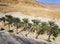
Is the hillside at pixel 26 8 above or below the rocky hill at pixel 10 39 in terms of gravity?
below

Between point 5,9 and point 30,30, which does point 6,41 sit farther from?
point 5,9

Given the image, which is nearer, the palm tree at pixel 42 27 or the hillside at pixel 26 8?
the palm tree at pixel 42 27

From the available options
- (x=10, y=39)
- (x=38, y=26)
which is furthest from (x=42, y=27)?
(x=10, y=39)

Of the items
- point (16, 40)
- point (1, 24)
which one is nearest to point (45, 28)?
point (1, 24)

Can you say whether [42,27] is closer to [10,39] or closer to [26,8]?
[10,39]

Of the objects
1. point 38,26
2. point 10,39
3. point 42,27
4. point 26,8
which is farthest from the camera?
point 26,8

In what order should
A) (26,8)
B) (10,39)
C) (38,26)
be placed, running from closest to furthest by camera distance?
(10,39)
(38,26)
(26,8)

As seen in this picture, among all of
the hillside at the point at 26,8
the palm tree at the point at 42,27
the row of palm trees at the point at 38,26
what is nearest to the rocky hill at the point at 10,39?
the palm tree at the point at 42,27

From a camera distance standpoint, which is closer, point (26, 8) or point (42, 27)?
point (42, 27)

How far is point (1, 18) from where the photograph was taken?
10862 cm

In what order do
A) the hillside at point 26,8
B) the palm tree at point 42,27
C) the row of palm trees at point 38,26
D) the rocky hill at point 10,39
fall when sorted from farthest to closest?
the hillside at point 26,8, the row of palm trees at point 38,26, the palm tree at point 42,27, the rocky hill at point 10,39

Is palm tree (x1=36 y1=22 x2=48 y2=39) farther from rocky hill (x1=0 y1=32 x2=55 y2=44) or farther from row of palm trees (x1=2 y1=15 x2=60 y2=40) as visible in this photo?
rocky hill (x1=0 y1=32 x2=55 y2=44)

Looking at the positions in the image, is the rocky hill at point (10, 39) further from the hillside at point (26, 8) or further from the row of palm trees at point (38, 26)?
the hillside at point (26, 8)

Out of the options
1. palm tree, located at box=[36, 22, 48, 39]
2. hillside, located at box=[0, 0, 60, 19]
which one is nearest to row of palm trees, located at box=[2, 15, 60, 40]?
palm tree, located at box=[36, 22, 48, 39]
